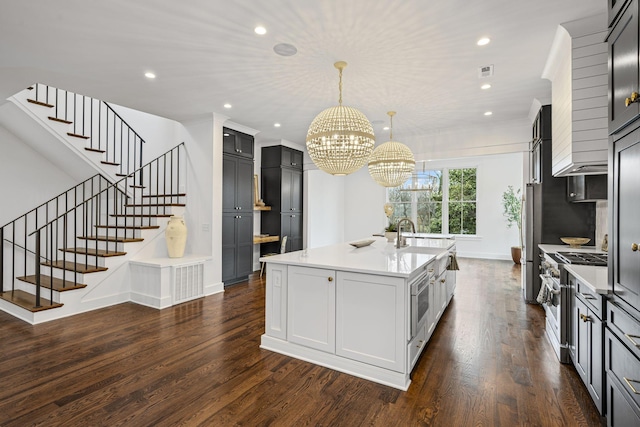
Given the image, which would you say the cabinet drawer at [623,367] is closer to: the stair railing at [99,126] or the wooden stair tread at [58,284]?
the wooden stair tread at [58,284]

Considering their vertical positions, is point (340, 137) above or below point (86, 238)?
above

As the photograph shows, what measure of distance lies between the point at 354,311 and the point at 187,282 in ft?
10.0

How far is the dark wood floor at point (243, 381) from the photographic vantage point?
2.03m

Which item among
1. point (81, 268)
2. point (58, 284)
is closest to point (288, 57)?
point (81, 268)

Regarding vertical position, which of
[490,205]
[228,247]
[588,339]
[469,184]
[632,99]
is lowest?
[588,339]

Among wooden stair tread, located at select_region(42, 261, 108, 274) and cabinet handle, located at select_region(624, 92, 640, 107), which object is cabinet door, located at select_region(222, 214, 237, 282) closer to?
wooden stair tread, located at select_region(42, 261, 108, 274)

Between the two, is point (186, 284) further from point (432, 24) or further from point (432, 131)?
point (432, 131)

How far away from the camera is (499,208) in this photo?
887 centimetres

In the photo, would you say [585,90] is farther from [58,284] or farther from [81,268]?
[58,284]

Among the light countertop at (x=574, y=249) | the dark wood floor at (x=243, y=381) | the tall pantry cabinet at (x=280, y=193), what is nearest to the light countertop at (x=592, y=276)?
the dark wood floor at (x=243, y=381)

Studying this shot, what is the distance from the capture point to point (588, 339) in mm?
2189

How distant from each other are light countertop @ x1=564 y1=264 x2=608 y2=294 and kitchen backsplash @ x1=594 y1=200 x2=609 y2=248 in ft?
5.00

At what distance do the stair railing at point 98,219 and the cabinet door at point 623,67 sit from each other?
5.37 metres

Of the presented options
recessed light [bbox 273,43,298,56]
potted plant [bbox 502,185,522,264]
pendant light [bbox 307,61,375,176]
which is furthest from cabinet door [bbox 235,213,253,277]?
potted plant [bbox 502,185,522,264]
